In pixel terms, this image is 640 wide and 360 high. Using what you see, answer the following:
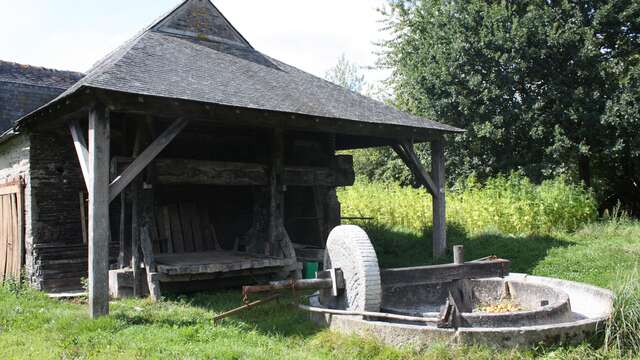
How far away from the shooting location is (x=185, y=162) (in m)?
8.28

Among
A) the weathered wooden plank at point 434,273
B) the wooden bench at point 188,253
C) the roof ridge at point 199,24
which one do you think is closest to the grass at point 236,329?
the wooden bench at point 188,253

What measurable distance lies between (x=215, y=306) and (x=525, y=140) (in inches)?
439

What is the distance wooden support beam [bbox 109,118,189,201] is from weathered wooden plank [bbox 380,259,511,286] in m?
3.12

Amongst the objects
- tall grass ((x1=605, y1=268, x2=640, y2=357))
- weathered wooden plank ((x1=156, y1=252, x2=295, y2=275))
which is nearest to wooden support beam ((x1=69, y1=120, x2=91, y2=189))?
weathered wooden plank ((x1=156, y1=252, x2=295, y2=275))

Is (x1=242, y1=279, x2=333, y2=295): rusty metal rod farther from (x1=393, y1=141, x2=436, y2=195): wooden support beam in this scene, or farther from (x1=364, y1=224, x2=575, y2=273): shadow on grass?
(x1=393, y1=141, x2=436, y2=195): wooden support beam

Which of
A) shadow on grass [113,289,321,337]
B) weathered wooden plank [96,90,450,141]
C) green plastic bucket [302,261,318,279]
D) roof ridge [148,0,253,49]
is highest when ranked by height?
roof ridge [148,0,253,49]

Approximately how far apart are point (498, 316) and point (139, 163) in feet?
14.3

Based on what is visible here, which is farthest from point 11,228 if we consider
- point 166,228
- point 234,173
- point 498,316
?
point 498,316

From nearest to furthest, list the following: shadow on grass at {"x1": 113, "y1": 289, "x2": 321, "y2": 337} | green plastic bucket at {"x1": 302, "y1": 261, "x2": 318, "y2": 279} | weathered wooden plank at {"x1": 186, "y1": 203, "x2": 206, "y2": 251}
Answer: shadow on grass at {"x1": 113, "y1": 289, "x2": 321, "y2": 337}
green plastic bucket at {"x1": 302, "y1": 261, "x2": 318, "y2": 279}
weathered wooden plank at {"x1": 186, "y1": 203, "x2": 206, "y2": 251}

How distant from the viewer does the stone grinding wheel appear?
5434 millimetres

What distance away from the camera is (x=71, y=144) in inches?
363

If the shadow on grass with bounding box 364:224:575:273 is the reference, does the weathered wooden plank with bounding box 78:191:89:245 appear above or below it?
above

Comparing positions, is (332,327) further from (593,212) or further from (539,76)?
(539,76)

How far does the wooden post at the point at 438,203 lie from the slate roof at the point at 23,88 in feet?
26.7
